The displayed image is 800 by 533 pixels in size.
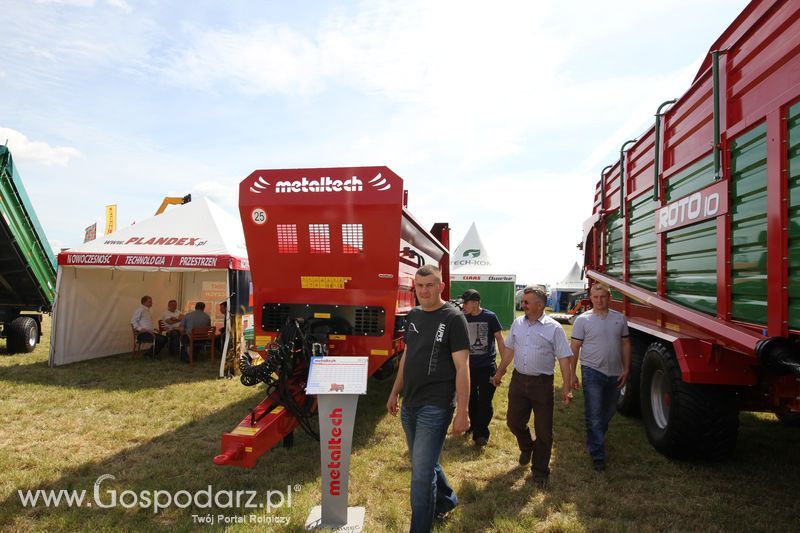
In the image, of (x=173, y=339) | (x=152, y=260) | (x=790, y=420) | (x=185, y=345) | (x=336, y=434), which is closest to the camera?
(x=336, y=434)

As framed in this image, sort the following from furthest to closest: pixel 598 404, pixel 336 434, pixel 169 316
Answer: pixel 169 316 < pixel 598 404 < pixel 336 434

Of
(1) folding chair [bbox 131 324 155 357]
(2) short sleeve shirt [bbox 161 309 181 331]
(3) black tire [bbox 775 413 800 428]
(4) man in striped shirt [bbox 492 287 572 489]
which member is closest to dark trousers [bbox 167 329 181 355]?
(2) short sleeve shirt [bbox 161 309 181 331]

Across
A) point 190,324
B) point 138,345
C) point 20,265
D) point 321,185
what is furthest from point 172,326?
point 321,185

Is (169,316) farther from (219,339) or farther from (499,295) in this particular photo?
(499,295)

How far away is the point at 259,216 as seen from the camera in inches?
185

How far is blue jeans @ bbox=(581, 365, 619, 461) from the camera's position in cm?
430

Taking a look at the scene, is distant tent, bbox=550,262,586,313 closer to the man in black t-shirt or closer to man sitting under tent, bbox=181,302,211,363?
man sitting under tent, bbox=181,302,211,363

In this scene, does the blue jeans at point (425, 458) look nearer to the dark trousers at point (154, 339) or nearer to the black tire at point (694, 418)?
the black tire at point (694, 418)

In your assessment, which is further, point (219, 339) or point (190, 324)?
point (219, 339)

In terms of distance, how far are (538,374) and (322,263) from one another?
2180 millimetres

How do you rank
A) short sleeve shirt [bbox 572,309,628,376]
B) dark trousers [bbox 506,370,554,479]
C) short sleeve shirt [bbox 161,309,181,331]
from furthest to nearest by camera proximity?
1. short sleeve shirt [bbox 161,309,181,331]
2. short sleeve shirt [bbox 572,309,628,376]
3. dark trousers [bbox 506,370,554,479]

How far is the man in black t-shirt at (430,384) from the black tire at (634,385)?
312 cm

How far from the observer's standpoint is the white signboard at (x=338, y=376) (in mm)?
3231

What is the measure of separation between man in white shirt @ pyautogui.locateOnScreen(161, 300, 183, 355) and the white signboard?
7895 mm
